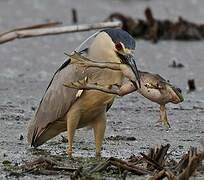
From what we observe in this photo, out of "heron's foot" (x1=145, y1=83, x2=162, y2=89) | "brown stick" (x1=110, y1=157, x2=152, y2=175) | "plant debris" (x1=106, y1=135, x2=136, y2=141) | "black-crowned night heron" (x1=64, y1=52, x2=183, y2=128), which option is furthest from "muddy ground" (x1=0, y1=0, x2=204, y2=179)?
"heron's foot" (x1=145, y1=83, x2=162, y2=89)

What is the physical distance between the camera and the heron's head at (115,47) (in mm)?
5535

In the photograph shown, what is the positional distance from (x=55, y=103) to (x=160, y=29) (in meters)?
6.68

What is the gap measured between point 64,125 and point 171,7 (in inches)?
394

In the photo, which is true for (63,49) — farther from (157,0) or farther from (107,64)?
(107,64)

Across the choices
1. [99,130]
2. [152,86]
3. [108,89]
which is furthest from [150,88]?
[99,130]

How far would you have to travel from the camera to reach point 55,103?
6.26 meters

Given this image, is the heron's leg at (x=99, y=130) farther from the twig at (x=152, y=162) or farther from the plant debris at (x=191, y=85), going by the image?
the plant debris at (x=191, y=85)

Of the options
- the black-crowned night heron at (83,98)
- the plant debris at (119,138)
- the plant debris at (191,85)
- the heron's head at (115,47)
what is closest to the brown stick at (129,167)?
the heron's head at (115,47)

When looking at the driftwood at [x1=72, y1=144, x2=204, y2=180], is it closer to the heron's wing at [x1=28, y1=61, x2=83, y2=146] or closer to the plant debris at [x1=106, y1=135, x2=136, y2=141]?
the heron's wing at [x1=28, y1=61, x2=83, y2=146]

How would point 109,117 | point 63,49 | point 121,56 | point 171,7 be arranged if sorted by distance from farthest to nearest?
point 171,7 → point 63,49 → point 109,117 → point 121,56

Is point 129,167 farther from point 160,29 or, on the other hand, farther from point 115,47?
point 160,29

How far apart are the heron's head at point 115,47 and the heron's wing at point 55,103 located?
0.29m

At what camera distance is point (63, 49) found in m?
12.0

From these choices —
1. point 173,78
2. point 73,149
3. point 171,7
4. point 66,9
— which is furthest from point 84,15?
point 73,149
